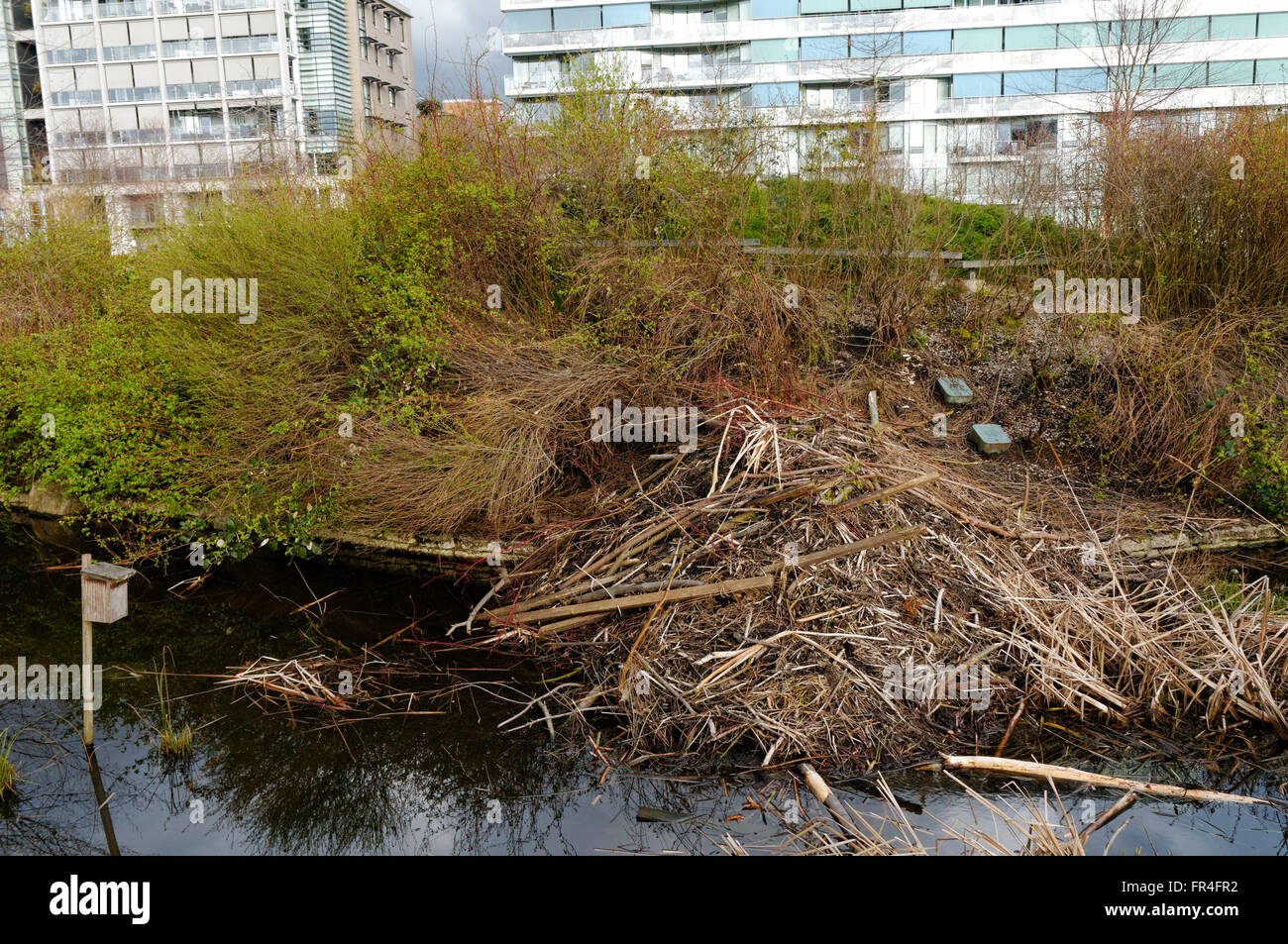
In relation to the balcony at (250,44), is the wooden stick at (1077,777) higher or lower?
lower

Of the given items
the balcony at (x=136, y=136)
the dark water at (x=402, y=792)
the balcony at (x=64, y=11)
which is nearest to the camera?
the dark water at (x=402, y=792)

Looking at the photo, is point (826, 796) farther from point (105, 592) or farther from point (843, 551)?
point (105, 592)

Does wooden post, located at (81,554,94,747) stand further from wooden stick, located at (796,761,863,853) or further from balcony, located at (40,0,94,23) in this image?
balcony, located at (40,0,94,23)

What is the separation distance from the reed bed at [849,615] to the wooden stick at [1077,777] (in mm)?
283

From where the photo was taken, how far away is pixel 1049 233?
9961mm

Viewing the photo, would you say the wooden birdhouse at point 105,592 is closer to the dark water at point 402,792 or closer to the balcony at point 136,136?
the dark water at point 402,792

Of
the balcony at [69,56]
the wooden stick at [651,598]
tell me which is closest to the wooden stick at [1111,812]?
the wooden stick at [651,598]

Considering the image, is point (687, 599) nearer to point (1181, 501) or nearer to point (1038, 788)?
point (1038, 788)

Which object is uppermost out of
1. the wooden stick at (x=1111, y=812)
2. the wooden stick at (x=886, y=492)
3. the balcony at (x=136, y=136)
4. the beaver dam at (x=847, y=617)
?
the balcony at (x=136, y=136)

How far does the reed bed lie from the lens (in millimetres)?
5082

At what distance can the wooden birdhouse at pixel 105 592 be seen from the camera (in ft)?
15.4

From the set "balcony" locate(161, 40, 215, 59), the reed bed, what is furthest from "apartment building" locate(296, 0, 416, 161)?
the reed bed

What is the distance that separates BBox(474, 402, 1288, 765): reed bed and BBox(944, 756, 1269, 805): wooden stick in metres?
0.28

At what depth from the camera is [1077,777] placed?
178 inches
